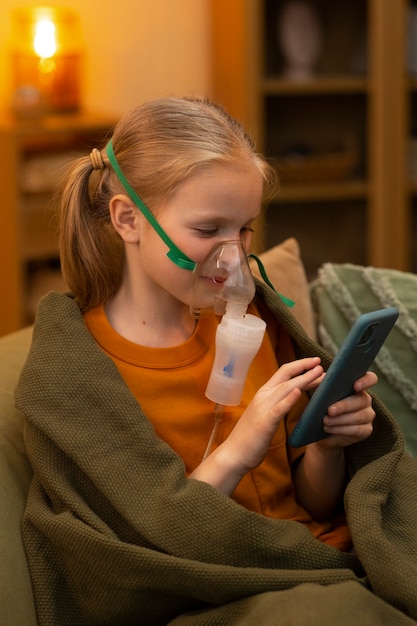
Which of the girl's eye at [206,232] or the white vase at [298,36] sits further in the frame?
the white vase at [298,36]

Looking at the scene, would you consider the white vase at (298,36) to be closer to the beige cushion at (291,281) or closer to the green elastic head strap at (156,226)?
the beige cushion at (291,281)

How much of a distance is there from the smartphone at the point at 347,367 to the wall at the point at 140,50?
2804 millimetres

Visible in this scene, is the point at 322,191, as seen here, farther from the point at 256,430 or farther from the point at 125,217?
the point at 256,430

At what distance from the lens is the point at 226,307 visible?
4.64 ft

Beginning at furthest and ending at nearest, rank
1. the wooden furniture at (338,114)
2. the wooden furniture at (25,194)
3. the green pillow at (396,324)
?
the wooden furniture at (338,114) < the wooden furniture at (25,194) < the green pillow at (396,324)

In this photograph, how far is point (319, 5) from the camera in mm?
3980

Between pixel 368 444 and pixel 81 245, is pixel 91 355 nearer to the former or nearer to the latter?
pixel 81 245

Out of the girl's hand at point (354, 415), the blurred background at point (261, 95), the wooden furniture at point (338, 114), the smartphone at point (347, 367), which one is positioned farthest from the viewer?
the wooden furniture at point (338, 114)

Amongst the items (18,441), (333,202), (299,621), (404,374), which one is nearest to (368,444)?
(404,374)

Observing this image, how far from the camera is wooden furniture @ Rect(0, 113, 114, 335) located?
10.9 ft

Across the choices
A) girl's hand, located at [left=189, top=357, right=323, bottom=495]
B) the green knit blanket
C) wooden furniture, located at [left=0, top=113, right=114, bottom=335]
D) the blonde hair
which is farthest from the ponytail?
wooden furniture, located at [left=0, top=113, right=114, bottom=335]

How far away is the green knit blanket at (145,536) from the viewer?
126 centimetres

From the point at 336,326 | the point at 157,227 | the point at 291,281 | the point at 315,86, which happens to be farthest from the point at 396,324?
the point at 315,86

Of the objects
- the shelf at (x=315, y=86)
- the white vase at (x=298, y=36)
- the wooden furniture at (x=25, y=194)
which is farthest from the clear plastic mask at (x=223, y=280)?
the white vase at (x=298, y=36)
